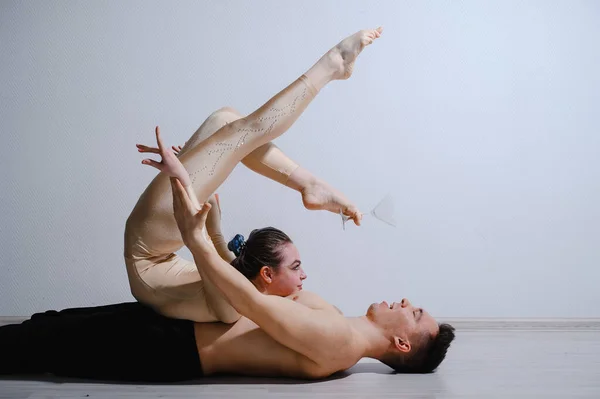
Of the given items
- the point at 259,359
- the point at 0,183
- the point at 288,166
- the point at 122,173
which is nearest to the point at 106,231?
the point at 122,173

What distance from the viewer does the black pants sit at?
2.43 meters

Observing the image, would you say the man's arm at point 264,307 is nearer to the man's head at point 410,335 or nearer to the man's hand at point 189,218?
the man's hand at point 189,218

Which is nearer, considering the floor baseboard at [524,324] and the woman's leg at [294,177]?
the woman's leg at [294,177]

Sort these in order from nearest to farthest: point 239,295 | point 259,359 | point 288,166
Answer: point 239,295 < point 259,359 < point 288,166

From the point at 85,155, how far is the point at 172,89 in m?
0.55

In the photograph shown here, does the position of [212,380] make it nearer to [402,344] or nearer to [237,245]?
[237,245]

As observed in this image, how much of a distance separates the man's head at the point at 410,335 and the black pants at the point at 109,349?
2.00ft

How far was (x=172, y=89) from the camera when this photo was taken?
3996 mm

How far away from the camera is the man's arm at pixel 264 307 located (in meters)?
2.20

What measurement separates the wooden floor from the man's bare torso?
Result: 0.04 m

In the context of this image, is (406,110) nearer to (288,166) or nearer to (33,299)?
(288,166)

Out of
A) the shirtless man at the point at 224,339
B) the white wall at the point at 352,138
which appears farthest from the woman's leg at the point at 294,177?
the white wall at the point at 352,138

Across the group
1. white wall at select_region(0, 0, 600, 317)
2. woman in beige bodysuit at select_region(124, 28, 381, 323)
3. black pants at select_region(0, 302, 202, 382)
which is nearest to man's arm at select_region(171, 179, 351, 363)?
woman in beige bodysuit at select_region(124, 28, 381, 323)

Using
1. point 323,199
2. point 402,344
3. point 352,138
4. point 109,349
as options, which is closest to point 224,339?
point 109,349
